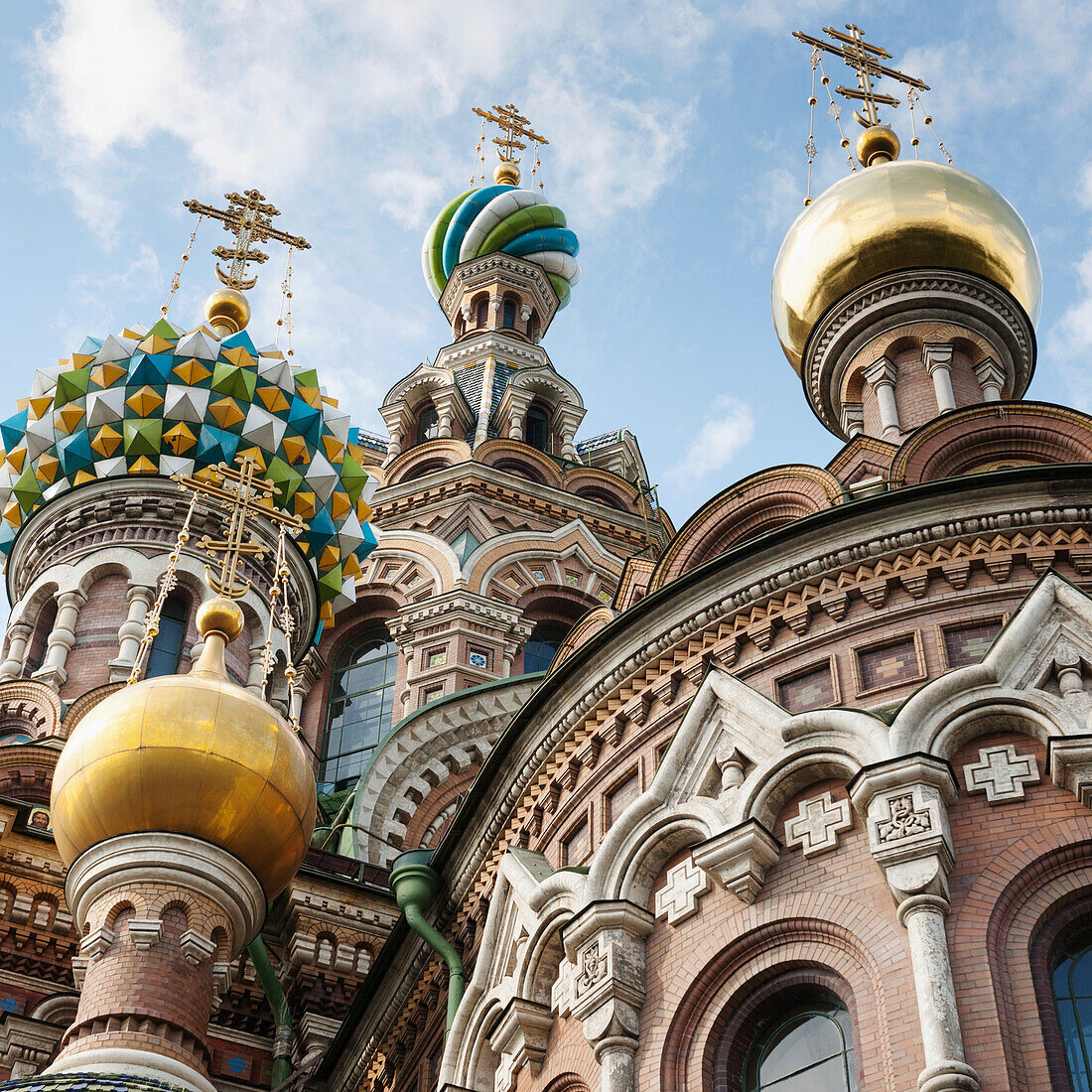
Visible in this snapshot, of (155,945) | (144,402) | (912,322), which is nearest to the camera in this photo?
(155,945)

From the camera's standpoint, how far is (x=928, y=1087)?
265 inches

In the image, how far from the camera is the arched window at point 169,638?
16500 millimetres

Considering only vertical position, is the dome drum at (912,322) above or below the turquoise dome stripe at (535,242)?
below

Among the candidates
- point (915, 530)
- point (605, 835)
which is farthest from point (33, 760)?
point (915, 530)

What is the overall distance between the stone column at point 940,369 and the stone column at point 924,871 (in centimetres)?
701

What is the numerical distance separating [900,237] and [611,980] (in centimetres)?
852

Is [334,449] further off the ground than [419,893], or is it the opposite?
[334,449]

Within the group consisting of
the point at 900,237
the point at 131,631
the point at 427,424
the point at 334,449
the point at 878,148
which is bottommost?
the point at 131,631

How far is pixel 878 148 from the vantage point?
56.6 ft

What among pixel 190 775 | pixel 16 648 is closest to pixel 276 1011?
pixel 190 775

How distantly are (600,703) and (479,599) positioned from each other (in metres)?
10.8

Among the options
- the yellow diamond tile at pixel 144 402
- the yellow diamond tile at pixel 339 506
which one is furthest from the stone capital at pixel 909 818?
the yellow diamond tile at pixel 144 402

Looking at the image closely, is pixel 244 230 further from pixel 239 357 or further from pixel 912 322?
pixel 912 322

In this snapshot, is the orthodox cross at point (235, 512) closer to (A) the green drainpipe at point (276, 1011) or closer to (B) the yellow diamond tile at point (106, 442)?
(A) the green drainpipe at point (276, 1011)
